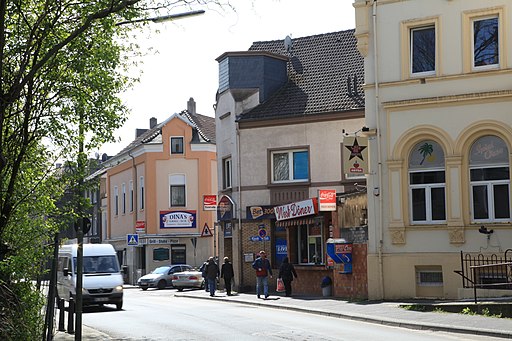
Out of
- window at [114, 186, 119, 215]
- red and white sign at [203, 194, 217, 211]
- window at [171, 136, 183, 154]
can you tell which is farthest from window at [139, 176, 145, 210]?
red and white sign at [203, 194, 217, 211]

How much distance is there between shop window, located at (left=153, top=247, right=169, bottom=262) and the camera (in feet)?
183

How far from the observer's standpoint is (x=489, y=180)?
25781 millimetres

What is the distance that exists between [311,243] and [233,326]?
14093 mm

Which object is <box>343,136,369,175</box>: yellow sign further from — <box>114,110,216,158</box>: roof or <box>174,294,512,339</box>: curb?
<box>114,110,216,158</box>: roof

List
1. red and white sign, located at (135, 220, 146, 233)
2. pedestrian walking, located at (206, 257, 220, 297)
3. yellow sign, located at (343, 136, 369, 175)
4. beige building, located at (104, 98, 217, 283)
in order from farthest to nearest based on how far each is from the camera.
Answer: beige building, located at (104, 98, 217, 283) < red and white sign, located at (135, 220, 146, 233) < pedestrian walking, located at (206, 257, 220, 297) < yellow sign, located at (343, 136, 369, 175)

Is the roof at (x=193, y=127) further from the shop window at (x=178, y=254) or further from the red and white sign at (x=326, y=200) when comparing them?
the red and white sign at (x=326, y=200)

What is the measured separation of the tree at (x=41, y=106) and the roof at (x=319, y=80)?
20093 millimetres

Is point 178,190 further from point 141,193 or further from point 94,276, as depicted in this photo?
point 94,276

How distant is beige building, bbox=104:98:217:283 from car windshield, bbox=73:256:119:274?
82.2ft

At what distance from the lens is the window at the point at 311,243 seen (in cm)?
3391

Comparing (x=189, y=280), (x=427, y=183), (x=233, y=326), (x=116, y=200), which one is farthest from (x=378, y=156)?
(x=116, y=200)

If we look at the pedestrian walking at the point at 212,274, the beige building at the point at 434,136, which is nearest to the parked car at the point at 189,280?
the pedestrian walking at the point at 212,274

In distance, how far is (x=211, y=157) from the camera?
57.7 m

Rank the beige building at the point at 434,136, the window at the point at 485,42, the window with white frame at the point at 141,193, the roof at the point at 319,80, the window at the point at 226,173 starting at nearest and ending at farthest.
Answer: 1. the beige building at the point at 434,136
2. the window at the point at 485,42
3. the roof at the point at 319,80
4. the window at the point at 226,173
5. the window with white frame at the point at 141,193
